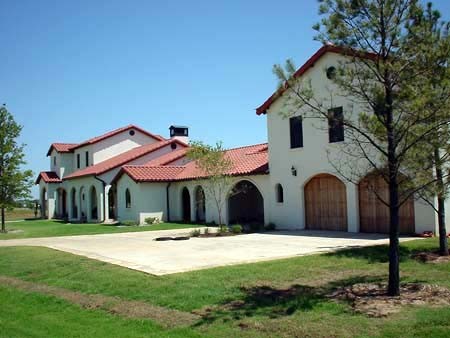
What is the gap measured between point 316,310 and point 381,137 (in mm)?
3325

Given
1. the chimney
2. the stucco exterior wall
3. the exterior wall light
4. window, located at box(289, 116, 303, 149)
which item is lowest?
the exterior wall light

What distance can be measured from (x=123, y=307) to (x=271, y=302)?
2766mm

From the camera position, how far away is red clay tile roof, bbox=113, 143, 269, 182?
26.7 m

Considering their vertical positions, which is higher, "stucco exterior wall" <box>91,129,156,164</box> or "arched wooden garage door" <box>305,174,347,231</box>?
"stucco exterior wall" <box>91,129,156,164</box>

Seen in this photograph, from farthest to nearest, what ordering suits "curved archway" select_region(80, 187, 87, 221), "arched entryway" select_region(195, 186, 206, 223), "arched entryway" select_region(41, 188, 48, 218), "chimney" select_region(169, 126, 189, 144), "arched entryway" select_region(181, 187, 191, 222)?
"arched entryway" select_region(41, 188, 48, 218), "chimney" select_region(169, 126, 189, 144), "curved archway" select_region(80, 187, 87, 221), "arched entryway" select_region(181, 187, 191, 222), "arched entryway" select_region(195, 186, 206, 223)

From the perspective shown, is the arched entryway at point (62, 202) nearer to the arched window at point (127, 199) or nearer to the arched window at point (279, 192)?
the arched window at point (127, 199)

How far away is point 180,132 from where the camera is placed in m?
43.4

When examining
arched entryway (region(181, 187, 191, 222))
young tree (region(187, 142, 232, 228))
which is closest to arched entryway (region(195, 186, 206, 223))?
arched entryway (region(181, 187, 191, 222))

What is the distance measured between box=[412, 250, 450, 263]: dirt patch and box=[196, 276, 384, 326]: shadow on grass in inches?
122

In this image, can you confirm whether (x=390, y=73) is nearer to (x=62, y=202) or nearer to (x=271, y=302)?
(x=271, y=302)

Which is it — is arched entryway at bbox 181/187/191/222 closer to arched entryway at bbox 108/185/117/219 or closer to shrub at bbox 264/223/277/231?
arched entryway at bbox 108/185/117/219

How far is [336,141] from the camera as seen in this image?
818 inches

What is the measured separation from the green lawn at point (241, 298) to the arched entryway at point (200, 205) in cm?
1660

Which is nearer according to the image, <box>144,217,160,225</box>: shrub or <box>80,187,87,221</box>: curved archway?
<box>144,217,160,225</box>: shrub
